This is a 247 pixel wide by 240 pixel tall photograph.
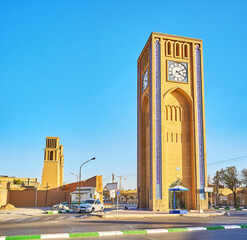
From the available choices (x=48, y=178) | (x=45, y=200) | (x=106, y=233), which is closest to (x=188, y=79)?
(x=106, y=233)

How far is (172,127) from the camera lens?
3438 cm

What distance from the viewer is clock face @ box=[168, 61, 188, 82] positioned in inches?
1387

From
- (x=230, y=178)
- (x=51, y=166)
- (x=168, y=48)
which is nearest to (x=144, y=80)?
(x=168, y=48)

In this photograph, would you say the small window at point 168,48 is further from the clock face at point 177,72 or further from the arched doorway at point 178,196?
the arched doorway at point 178,196

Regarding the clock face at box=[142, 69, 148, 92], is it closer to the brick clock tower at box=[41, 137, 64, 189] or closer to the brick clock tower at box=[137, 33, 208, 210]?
the brick clock tower at box=[137, 33, 208, 210]

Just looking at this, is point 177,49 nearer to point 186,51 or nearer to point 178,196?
point 186,51

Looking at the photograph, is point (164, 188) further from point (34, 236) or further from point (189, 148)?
point (34, 236)

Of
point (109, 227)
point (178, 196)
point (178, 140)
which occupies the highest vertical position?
point (178, 140)

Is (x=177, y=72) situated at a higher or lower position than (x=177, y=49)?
lower

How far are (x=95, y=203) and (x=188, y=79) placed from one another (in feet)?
55.5

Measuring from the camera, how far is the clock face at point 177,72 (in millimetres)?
35219

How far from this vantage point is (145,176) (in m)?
37.0

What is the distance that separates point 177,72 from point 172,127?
6.29m

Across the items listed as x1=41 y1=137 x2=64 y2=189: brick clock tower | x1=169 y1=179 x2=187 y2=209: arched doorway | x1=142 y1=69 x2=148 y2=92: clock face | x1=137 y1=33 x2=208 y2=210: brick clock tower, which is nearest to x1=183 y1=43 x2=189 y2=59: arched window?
x1=137 y1=33 x2=208 y2=210: brick clock tower
